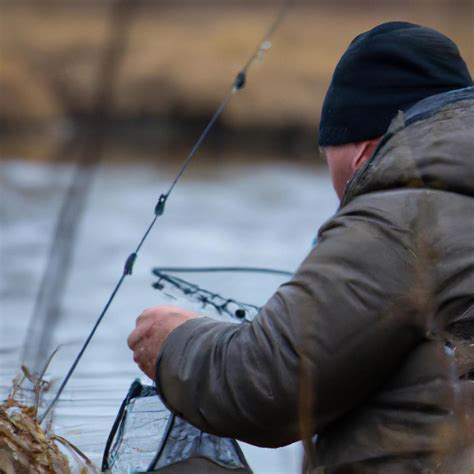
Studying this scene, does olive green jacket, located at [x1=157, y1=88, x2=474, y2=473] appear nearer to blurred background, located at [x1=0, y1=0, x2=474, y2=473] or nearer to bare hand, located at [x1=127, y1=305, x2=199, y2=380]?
bare hand, located at [x1=127, y1=305, x2=199, y2=380]

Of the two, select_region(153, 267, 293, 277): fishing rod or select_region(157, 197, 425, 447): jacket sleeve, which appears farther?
select_region(153, 267, 293, 277): fishing rod

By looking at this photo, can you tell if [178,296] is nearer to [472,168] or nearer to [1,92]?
[472,168]

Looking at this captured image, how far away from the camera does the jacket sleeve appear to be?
1.75m

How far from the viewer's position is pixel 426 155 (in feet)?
5.99

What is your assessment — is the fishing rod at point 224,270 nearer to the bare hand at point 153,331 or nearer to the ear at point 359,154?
the ear at point 359,154

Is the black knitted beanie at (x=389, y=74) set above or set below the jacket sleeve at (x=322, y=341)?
above

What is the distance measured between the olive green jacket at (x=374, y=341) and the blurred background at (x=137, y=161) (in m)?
0.22

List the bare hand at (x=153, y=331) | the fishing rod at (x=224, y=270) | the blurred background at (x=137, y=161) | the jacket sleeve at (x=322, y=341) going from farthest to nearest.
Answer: the fishing rod at (x=224, y=270), the blurred background at (x=137, y=161), the bare hand at (x=153, y=331), the jacket sleeve at (x=322, y=341)

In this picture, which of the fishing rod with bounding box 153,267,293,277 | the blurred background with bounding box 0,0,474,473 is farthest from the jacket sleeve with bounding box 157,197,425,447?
the fishing rod with bounding box 153,267,293,277

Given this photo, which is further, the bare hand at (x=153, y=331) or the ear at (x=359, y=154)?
the ear at (x=359, y=154)

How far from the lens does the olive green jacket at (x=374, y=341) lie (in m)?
1.75

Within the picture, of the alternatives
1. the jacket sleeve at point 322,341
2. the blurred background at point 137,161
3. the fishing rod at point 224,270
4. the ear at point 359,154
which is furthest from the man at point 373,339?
the fishing rod at point 224,270

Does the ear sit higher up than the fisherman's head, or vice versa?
the fisherman's head

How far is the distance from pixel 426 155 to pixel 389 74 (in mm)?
365
